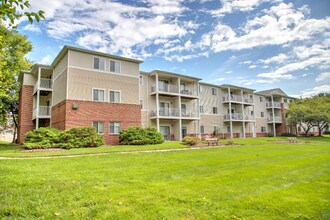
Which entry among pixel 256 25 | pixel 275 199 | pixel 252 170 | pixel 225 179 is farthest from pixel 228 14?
pixel 275 199

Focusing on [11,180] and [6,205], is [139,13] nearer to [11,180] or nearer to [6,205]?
[11,180]

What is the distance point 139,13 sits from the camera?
42.4 feet

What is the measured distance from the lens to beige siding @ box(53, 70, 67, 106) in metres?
20.7

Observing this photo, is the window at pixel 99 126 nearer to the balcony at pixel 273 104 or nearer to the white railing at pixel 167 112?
the white railing at pixel 167 112

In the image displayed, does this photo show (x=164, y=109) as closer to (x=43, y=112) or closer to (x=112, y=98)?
(x=112, y=98)

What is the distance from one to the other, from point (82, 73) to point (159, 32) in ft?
27.2

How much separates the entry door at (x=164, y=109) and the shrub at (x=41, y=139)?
42.0 ft

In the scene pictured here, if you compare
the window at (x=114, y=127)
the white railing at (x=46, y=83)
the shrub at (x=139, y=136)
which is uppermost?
the white railing at (x=46, y=83)

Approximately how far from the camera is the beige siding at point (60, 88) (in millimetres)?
20664

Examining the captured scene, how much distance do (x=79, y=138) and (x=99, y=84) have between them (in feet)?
21.3

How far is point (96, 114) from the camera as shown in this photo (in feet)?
69.2

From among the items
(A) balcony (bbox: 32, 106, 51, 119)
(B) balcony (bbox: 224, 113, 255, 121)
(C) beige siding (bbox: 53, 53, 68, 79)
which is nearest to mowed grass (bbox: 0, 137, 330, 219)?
(C) beige siding (bbox: 53, 53, 68, 79)

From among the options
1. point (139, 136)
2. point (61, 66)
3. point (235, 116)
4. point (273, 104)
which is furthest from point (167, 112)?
point (273, 104)

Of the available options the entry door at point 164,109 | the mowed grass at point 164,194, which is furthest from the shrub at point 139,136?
the mowed grass at point 164,194
